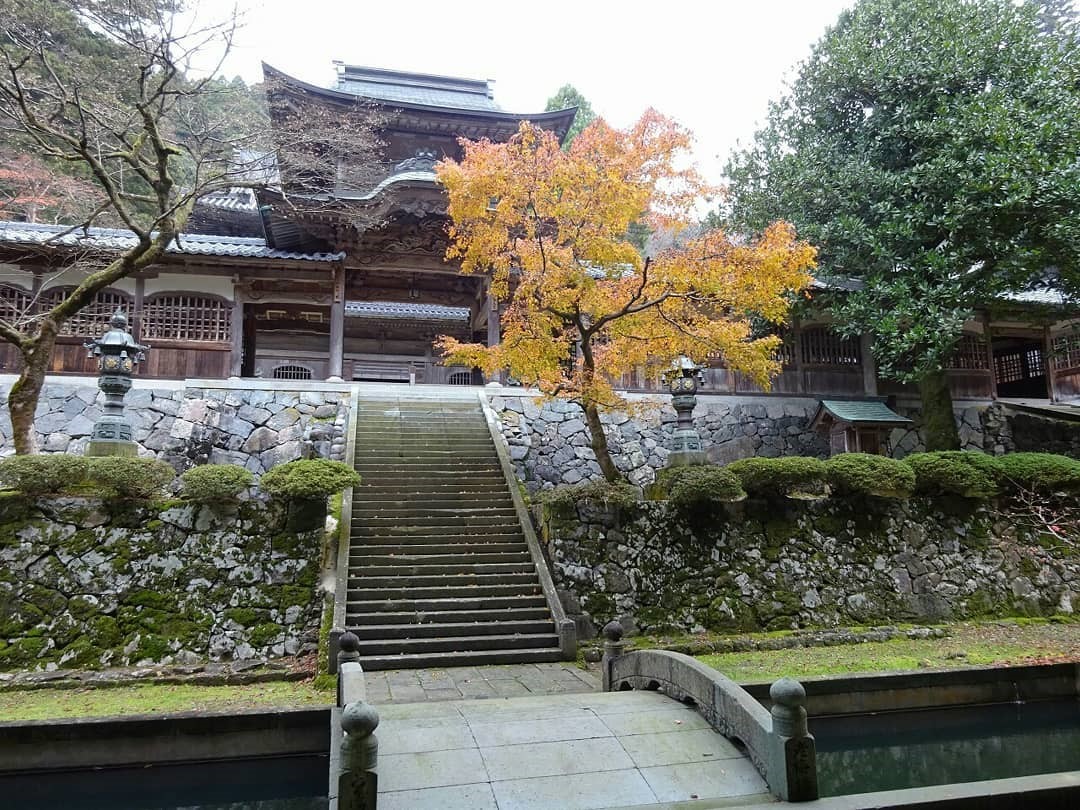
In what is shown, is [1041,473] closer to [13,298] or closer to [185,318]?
[185,318]

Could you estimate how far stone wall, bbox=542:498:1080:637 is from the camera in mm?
10094

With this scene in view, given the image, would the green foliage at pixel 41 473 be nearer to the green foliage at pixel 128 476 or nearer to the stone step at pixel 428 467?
the green foliage at pixel 128 476

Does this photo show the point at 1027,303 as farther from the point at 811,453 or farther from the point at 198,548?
the point at 198,548

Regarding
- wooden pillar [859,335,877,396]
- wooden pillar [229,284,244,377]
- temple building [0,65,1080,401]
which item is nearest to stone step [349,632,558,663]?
temple building [0,65,1080,401]

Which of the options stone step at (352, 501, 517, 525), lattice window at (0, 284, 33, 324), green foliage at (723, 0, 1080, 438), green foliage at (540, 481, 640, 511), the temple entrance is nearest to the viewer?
green foliage at (540, 481, 640, 511)

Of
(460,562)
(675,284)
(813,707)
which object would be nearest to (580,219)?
Answer: (675,284)

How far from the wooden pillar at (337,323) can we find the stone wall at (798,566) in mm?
8124

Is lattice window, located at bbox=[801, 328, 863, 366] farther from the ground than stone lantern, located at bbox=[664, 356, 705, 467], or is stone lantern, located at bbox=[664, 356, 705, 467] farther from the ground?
lattice window, located at bbox=[801, 328, 863, 366]

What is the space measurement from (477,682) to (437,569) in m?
2.58

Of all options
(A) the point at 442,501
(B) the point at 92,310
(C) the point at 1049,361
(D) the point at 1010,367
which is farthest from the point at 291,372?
(C) the point at 1049,361

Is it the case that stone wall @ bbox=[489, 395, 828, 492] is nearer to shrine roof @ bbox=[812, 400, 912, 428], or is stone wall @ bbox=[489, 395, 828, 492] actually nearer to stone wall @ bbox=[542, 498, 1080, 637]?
shrine roof @ bbox=[812, 400, 912, 428]

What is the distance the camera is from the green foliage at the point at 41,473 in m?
8.68

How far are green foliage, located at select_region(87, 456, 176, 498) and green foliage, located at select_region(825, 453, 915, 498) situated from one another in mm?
10259

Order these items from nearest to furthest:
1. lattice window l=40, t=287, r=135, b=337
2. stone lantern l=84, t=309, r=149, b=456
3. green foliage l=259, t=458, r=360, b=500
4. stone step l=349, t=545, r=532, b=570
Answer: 1. green foliage l=259, t=458, r=360, b=500
2. stone lantern l=84, t=309, r=149, b=456
3. stone step l=349, t=545, r=532, b=570
4. lattice window l=40, t=287, r=135, b=337
